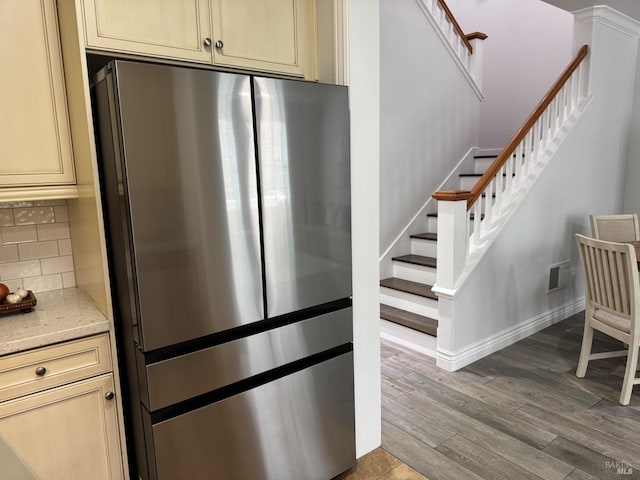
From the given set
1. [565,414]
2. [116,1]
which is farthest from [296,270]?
[565,414]

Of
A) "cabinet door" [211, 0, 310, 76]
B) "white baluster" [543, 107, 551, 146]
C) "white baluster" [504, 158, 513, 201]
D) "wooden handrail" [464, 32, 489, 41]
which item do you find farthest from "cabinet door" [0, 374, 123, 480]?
"wooden handrail" [464, 32, 489, 41]

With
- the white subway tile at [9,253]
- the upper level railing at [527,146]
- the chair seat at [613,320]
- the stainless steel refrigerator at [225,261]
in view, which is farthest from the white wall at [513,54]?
the white subway tile at [9,253]

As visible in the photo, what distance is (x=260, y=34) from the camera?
178 cm

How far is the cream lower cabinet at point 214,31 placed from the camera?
1.47 metres

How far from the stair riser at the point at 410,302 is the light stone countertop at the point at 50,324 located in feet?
8.55

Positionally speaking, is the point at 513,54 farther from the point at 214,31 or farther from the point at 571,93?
the point at 214,31

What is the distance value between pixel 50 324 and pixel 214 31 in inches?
47.8

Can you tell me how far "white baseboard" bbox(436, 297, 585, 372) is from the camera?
3229 mm

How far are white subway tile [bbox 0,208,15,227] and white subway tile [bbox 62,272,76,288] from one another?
0.30 meters

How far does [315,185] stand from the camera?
5.87 feet

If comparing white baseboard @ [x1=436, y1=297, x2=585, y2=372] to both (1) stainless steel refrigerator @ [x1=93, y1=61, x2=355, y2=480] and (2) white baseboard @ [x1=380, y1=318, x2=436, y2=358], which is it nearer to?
(2) white baseboard @ [x1=380, y1=318, x2=436, y2=358]

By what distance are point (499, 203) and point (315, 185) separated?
7.28 ft

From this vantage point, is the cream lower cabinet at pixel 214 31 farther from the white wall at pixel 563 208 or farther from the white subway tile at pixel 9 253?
the white wall at pixel 563 208

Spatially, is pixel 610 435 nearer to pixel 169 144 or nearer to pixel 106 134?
pixel 169 144
